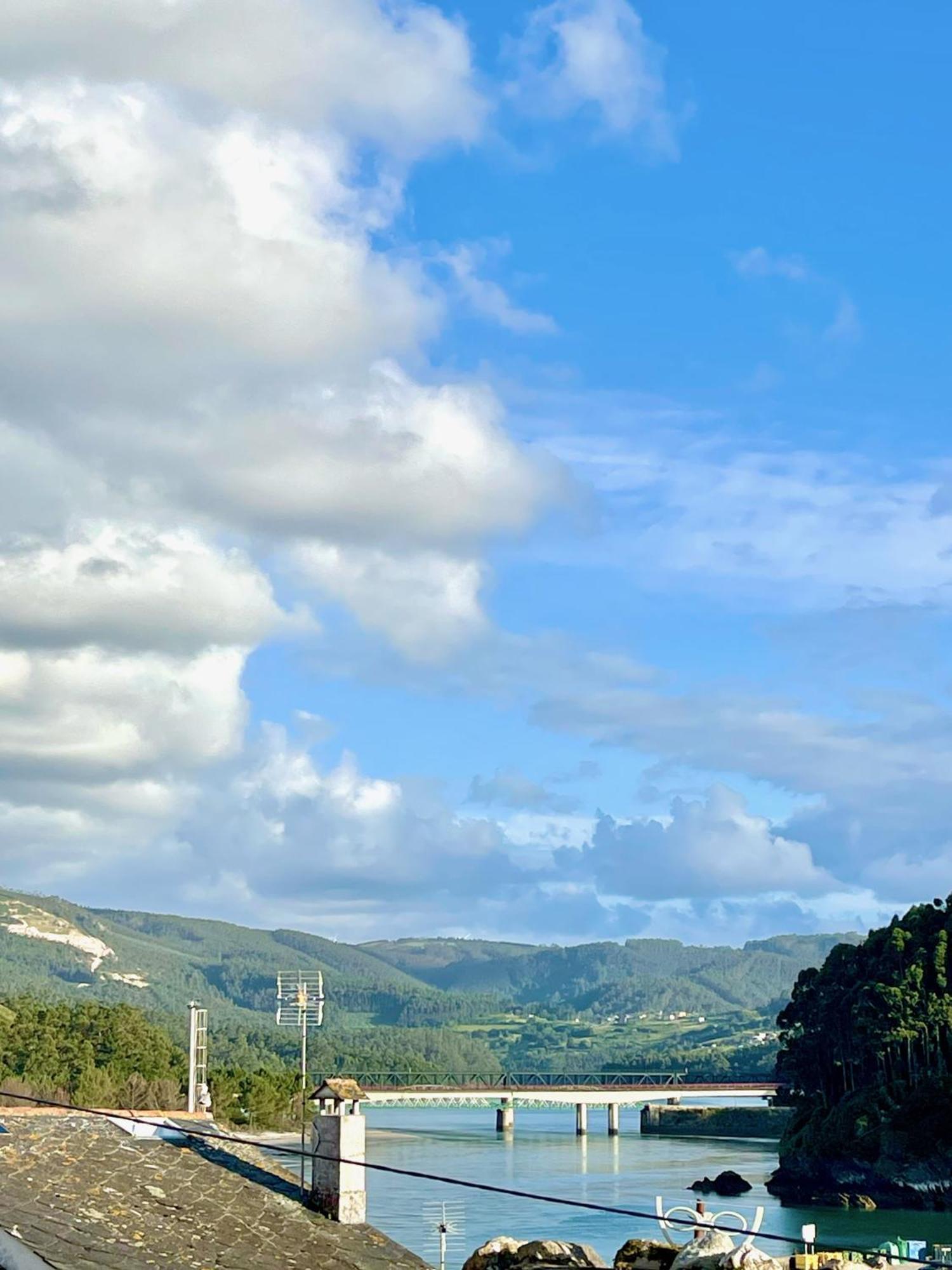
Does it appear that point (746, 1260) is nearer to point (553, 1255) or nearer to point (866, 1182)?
point (553, 1255)

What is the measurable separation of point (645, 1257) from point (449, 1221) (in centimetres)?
5789

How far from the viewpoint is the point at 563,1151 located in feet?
559

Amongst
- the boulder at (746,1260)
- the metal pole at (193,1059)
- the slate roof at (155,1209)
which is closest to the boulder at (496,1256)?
the slate roof at (155,1209)

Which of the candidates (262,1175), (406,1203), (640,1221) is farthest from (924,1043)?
(262,1175)

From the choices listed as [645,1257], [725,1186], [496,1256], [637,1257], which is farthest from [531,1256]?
[725,1186]

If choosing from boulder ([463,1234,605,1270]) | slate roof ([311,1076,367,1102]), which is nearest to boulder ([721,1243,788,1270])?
boulder ([463,1234,605,1270])

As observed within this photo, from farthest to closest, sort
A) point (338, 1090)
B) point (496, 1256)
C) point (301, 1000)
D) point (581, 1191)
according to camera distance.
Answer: point (581, 1191)
point (301, 1000)
point (496, 1256)
point (338, 1090)

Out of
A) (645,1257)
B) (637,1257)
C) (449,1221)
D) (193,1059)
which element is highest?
(193,1059)

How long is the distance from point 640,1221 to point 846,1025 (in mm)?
35141

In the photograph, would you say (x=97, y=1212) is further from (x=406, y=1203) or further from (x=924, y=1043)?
(x=924, y=1043)

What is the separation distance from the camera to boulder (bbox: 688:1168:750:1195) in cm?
11719

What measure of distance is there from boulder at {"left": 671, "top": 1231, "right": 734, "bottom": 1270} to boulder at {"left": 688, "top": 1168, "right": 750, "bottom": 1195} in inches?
3578

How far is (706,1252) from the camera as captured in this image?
1206 inches

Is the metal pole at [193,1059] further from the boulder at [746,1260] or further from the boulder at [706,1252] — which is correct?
the boulder at [746,1260]
